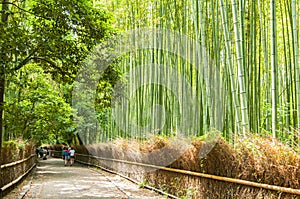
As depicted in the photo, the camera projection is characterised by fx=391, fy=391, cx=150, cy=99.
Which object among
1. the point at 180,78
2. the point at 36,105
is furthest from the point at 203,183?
the point at 36,105

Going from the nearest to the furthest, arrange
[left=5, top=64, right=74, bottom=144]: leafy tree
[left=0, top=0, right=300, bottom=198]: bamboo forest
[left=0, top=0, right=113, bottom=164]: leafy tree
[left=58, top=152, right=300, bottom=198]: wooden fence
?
1. [left=58, top=152, right=300, bottom=198]: wooden fence
2. [left=0, top=0, right=300, bottom=198]: bamboo forest
3. [left=0, top=0, right=113, bottom=164]: leafy tree
4. [left=5, top=64, right=74, bottom=144]: leafy tree

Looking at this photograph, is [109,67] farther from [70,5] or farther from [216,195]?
[216,195]

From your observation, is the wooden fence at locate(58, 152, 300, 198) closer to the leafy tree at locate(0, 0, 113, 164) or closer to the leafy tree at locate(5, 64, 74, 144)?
the leafy tree at locate(0, 0, 113, 164)

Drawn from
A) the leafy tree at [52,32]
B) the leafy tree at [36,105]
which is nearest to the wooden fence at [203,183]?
the leafy tree at [52,32]

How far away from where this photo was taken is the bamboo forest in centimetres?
459

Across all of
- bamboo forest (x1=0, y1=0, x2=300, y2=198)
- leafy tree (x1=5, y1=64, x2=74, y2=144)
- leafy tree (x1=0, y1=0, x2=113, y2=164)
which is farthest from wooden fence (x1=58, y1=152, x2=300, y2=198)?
leafy tree (x1=5, y1=64, x2=74, y2=144)

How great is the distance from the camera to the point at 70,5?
5.36m

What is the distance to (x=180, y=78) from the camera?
8.61 m

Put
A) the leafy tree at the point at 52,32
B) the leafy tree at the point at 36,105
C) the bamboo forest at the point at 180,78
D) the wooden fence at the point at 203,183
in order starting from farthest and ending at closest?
the leafy tree at the point at 36,105 → the leafy tree at the point at 52,32 → the bamboo forest at the point at 180,78 → the wooden fence at the point at 203,183

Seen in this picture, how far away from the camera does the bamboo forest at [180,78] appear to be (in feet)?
15.0

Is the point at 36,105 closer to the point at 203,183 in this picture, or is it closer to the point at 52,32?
the point at 52,32

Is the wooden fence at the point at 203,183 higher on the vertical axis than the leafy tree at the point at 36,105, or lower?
lower

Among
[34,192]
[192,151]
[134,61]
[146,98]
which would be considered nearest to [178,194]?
[192,151]

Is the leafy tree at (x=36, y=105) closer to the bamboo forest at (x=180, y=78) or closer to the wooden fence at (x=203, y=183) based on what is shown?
the bamboo forest at (x=180, y=78)
